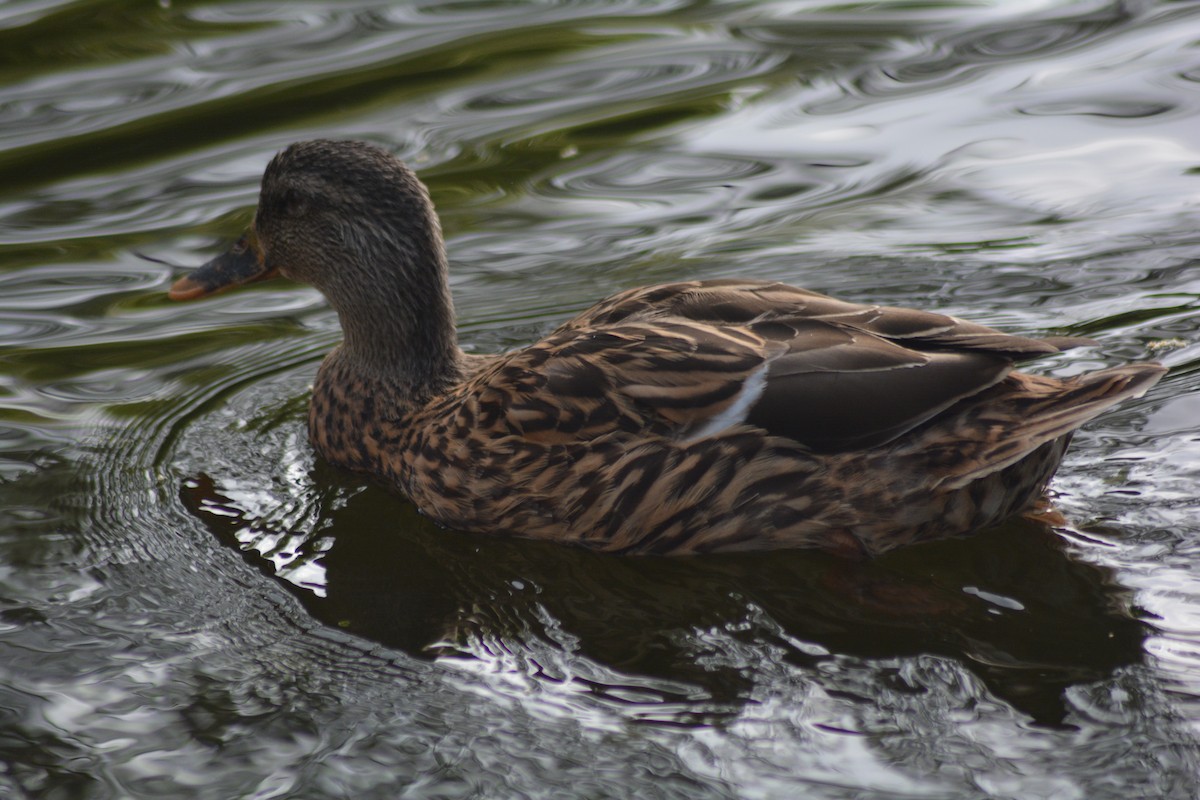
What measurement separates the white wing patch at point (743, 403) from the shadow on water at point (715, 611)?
1.55 feet

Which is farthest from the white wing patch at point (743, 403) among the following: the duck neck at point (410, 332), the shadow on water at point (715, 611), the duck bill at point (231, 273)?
the duck bill at point (231, 273)

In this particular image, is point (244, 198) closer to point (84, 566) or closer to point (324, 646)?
point (84, 566)

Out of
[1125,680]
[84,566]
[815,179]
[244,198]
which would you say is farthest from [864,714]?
[244,198]

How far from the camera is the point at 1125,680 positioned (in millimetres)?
4316

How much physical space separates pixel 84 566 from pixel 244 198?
3.56 metres

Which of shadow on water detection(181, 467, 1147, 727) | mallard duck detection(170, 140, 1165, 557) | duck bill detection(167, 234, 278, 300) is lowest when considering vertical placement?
shadow on water detection(181, 467, 1147, 727)

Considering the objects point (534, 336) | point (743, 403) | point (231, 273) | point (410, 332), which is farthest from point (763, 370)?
point (231, 273)

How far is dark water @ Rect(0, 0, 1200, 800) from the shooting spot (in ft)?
14.0

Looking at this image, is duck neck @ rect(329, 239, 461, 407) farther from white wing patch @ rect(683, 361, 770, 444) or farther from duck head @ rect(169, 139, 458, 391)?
white wing patch @ rect(683, 361, 770, 444)

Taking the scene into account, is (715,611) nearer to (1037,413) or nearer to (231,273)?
(1037,413)

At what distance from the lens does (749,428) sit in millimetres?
5102

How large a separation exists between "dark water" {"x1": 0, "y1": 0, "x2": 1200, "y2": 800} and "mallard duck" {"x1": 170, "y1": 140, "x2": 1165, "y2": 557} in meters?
0.18

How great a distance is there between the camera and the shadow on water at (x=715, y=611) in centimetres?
448

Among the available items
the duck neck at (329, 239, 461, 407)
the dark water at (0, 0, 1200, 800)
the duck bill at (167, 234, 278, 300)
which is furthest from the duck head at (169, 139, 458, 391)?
the dark water at (0, 0, 1200, 800)
